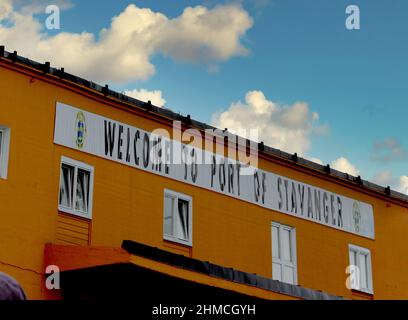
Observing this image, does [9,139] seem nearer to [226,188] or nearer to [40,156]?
[40,156]

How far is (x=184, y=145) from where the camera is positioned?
21.7 metres

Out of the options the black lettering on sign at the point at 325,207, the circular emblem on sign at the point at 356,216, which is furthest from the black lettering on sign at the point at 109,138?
the circular emblem on sign at the point at 356,216

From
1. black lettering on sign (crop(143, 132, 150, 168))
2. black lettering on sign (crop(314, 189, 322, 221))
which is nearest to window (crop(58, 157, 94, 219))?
black lettering on sign (crop(143, 132, 150, 168))

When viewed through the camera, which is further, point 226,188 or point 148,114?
point 226,188

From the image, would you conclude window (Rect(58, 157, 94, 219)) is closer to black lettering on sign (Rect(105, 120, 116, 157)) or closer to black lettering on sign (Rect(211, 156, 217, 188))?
black lettering on sign (Rect(105, 120, 116, 157))

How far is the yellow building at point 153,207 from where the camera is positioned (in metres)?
17.7

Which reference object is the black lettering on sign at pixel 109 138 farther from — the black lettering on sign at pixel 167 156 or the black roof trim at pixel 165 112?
the black lettering on sign at pixel 167 156

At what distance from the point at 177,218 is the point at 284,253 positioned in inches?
164

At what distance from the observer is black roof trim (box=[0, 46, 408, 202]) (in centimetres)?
1867

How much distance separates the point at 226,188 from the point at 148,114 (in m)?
3.19

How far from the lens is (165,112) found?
21297mm

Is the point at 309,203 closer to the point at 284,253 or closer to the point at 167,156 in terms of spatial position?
the point at 284,253

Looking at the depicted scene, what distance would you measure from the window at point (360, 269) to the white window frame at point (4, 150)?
12069 millimetres
